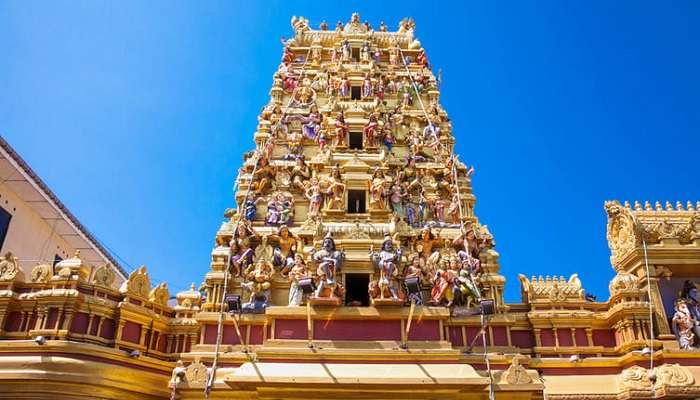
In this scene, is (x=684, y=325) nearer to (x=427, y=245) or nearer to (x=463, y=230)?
(x=463, y=230)

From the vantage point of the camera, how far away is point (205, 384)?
1338 cm

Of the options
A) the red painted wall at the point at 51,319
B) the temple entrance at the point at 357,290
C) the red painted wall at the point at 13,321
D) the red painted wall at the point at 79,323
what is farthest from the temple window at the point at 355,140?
the red painted wall at the point at 13,321

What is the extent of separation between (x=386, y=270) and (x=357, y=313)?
1.62 m

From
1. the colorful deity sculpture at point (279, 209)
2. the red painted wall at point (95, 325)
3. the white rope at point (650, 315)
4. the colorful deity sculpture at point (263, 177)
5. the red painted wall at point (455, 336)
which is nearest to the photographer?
the red painted wall at point (95, 325)

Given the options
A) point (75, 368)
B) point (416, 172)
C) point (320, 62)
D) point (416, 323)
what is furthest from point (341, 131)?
point (75, 368)

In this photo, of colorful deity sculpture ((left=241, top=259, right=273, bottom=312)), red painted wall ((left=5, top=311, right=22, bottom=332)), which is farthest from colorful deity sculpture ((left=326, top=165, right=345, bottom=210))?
red painted wall ((left=5, top=311, right=22, bottom=332))

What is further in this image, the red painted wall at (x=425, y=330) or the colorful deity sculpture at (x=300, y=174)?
the colorful deity sculpture at (x=300, y=174)

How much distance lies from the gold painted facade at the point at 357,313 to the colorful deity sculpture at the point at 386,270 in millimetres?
68

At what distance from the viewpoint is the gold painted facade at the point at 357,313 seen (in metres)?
13.5

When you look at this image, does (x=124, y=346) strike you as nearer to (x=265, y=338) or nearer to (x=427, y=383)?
(x=265, y=338)

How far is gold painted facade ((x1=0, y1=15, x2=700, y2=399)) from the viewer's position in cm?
1352

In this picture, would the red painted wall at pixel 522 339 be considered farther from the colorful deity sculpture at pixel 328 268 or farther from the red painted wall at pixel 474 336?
the colorful deity sculpture at pixel 328 268

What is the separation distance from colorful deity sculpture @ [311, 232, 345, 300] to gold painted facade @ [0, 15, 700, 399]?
0.08 metres

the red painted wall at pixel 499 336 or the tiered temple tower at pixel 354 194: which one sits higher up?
the tiered temple tower at pixel 354 194
